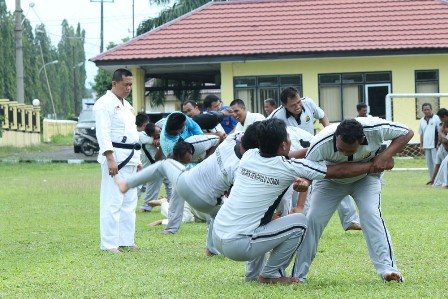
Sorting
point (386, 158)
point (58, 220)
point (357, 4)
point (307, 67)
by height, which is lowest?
point (58, 220)

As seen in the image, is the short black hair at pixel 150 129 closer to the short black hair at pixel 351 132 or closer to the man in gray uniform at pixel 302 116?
the man in gray uniform at pixel 302 116

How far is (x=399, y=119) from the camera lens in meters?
33.7

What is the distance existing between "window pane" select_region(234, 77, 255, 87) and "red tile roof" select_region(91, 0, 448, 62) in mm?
1225

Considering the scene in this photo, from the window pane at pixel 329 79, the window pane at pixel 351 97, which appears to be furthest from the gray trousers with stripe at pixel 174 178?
the window pane at pixel 329 79

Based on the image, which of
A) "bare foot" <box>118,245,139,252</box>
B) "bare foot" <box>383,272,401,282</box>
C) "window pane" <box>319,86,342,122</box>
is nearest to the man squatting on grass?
"bare foot" <box>383,272,401,282</box>

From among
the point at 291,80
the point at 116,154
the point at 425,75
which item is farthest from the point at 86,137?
the point at 116,154

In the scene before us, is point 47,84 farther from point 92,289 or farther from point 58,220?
point 92,289

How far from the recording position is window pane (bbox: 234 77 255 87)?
119 feet

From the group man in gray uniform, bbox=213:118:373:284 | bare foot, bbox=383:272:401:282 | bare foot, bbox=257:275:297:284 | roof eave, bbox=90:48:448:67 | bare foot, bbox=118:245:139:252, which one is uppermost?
roof eave, bbox=90:48:448:67

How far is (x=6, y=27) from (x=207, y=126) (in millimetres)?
54317

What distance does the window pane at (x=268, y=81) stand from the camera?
3621cm

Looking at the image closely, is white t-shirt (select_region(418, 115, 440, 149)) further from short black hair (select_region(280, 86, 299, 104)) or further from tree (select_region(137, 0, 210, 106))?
tree (select_region(137, 0, 210, 106))

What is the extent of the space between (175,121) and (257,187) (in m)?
4.20

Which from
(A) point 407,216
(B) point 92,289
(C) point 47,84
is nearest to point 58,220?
(A) point 407,216
